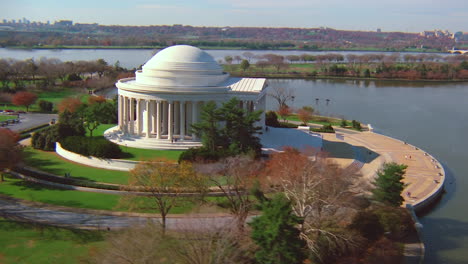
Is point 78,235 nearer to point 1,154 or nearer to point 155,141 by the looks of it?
point 1,154

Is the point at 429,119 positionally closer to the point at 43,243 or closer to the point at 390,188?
the point at 390,188

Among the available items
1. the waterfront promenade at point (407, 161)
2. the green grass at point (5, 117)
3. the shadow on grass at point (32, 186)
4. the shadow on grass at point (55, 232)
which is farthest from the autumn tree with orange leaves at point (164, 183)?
the green grass at point (5, 117)

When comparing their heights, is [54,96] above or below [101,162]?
above

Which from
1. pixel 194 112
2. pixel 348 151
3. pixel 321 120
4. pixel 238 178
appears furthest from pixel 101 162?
pixel 321 120

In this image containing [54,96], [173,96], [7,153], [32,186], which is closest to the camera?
[7,153]

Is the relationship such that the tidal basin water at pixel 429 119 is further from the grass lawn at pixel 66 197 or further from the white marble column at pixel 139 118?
the white marble column at pixel 139 118

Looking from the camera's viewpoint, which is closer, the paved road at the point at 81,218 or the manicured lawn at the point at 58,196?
the paved road at the point at 81,218
